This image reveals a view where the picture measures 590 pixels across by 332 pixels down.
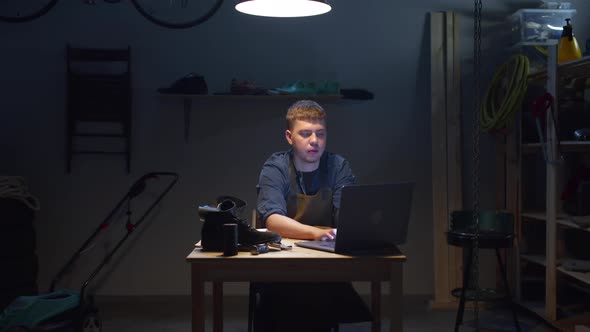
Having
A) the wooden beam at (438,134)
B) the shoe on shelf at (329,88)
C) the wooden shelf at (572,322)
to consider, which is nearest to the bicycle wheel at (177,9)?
the shoe on shelf at (329,88)

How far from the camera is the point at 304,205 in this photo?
325 cm

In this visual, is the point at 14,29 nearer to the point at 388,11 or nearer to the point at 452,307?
the point at 388,11

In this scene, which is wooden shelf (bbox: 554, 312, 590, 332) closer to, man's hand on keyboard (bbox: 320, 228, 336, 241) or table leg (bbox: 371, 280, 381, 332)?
table leg (bbox: 371, 280, 381, 332)

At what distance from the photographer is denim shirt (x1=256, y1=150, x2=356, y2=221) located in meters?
3.07

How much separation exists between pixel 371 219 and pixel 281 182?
972 millimetres

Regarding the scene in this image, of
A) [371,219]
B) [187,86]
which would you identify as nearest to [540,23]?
[187,86]

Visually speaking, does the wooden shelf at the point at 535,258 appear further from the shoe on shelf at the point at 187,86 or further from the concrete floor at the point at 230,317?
the shoe on shelf at the point at 187,86

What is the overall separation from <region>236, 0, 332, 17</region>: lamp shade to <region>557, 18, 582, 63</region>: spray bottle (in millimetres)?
1926

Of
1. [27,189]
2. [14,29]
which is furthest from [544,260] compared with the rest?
[14,29]

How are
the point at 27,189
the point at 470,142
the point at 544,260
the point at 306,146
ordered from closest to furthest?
the point at 306,146
the point at 544,260
the point at 27,189
the point at 470,142

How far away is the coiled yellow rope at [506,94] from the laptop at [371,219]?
2.12 m

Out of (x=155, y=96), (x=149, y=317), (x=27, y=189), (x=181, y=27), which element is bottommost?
(x=149, y=317)

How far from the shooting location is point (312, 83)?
4445 mm

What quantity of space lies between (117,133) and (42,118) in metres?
0.59
